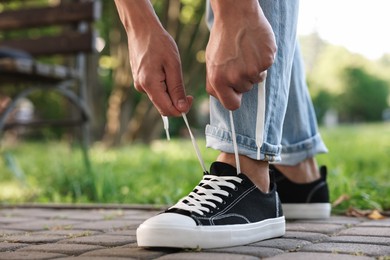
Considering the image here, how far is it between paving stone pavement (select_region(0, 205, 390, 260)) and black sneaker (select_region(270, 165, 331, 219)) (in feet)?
0.20

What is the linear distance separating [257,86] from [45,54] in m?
3.09

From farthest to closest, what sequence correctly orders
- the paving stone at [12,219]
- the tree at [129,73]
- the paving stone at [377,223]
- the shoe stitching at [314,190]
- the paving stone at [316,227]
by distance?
the tree at [129,73], the paving stone at [12,219], the shoe stitching at [314,190], the paving stone at [377,223], the paving stone at [316,227]

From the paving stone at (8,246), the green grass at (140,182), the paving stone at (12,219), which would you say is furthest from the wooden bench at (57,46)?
the paving stone at (8,246)

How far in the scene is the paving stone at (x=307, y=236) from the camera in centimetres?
198

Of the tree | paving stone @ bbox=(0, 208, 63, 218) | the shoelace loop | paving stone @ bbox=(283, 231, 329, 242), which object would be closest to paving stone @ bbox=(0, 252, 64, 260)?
the shoelace loop

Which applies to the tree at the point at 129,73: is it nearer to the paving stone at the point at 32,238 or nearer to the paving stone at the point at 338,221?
the paving stone at the point at 338,221

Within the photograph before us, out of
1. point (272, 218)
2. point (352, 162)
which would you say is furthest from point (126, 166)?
point (272, 218)

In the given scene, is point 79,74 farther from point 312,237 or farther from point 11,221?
point 312,237

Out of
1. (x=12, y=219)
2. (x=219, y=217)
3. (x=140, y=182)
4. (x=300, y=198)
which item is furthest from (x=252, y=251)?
(x=140, y=182)

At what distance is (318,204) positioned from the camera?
252 cm

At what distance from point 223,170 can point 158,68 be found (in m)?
0.35

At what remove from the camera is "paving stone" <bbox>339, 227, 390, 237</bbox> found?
6.81ft

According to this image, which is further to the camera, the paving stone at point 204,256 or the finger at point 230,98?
the finger at point 230,98

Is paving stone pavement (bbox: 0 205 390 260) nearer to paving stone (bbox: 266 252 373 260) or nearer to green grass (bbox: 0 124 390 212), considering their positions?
paving stone (bbox: 266 252 373 260)
